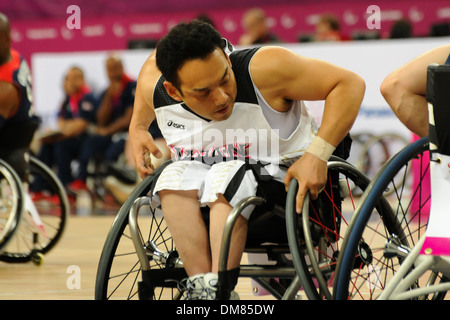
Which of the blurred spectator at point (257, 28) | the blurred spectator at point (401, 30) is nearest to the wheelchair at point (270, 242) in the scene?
the blurred spectator at point (401, 30)

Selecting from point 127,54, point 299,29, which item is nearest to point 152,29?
point 299,29

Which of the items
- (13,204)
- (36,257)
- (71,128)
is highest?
(13,204)

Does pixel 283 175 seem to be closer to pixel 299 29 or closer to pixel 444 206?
pixel 444 206

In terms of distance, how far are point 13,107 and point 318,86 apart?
8.31ft

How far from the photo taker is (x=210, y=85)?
2.33m

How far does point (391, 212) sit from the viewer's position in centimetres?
266

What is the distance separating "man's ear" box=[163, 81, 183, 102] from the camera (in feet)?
8.10

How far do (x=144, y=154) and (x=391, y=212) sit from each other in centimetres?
84

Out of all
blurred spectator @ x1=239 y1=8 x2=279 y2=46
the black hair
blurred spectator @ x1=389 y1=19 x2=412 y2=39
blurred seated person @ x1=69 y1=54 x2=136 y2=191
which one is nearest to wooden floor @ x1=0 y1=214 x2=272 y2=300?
the black hair

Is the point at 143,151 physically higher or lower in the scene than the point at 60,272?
higher

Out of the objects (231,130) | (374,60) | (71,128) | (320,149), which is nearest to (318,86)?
(320,149)

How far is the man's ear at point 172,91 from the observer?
247 cm

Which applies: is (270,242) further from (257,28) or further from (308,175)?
(257,28)

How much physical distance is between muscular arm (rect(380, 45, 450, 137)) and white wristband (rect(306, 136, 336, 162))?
242 millimetres
